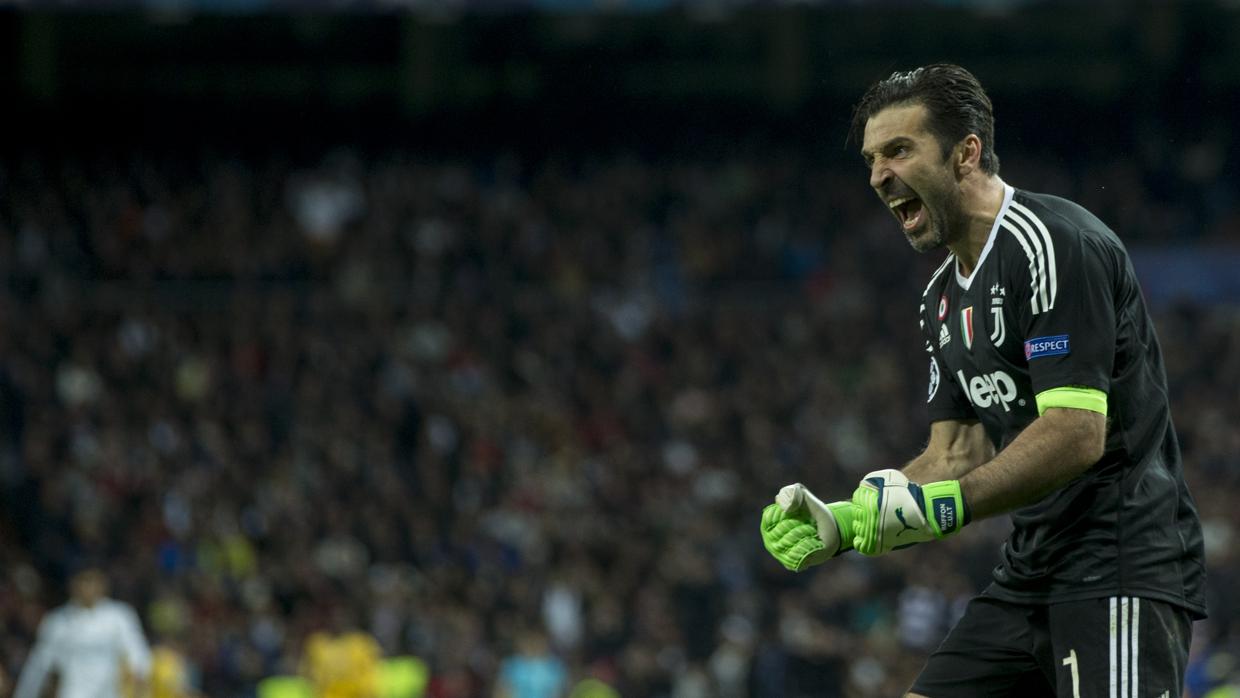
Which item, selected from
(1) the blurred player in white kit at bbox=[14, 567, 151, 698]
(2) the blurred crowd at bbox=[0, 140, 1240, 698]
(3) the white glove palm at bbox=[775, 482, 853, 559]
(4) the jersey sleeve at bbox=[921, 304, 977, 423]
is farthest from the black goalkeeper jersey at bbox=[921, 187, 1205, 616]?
(1) the blurred player in white kit at bbox=[14, 567, 151, 698]

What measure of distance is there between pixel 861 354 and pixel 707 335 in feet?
6.24

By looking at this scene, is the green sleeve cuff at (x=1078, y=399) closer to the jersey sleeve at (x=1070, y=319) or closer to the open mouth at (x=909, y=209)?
the jersey sleeve at (x=1070, y=319)

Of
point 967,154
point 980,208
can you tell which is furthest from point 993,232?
point 967,154

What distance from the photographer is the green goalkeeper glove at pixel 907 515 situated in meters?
A: 3.52

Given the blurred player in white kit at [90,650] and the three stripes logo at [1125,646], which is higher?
the three stripes logo at [1125,646]

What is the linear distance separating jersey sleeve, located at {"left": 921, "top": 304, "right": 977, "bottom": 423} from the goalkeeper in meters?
0.17

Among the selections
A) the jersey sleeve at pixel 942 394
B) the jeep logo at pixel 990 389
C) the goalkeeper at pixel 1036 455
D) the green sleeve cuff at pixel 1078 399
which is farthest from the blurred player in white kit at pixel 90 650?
the green sleeve cuff at pixel 1078 399

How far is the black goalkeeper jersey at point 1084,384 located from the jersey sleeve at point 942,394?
250mm

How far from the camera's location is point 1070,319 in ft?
11.6

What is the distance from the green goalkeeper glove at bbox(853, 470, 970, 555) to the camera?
11.5ft

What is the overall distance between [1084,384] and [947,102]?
0.72m

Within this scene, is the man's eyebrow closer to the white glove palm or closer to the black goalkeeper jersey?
the black goalkeeper jersey

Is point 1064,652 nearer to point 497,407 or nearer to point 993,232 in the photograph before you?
point 993,232

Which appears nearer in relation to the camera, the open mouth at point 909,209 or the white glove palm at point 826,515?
the white glove palm at point 826,515
